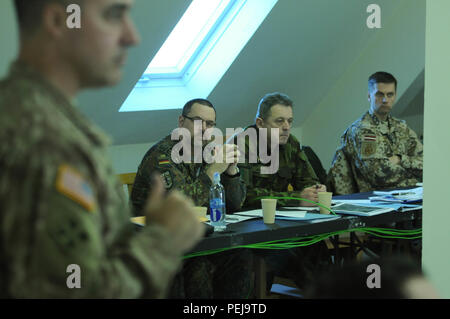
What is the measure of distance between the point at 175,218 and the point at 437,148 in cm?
138

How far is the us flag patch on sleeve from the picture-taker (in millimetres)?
771

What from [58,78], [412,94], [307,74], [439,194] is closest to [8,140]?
[58,78]

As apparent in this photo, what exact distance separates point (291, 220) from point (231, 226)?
32 centimetres

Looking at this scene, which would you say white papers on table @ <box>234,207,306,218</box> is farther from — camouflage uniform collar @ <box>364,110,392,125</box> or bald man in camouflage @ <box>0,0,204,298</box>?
bald man in camouflage @ <box>0,0,204,298</box>

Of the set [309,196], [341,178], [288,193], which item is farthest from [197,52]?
[309,196]

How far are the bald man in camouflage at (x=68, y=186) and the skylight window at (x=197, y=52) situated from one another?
136 inches

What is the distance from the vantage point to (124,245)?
0.89 m

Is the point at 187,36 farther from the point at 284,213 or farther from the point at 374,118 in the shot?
the point at 284,213

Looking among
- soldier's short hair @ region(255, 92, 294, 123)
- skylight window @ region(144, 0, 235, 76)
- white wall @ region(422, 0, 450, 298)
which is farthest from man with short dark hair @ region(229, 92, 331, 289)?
skylight window @ region(144, 0, 235, 76)

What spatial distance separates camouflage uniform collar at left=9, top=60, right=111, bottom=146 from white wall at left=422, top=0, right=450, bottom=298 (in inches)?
58.5

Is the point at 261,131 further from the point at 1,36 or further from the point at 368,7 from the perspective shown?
the point at 368,7

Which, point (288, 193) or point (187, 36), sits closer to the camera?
point (288, 193)

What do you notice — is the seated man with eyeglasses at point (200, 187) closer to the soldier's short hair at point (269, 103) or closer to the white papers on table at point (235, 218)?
the white papers on table at point (235, 218)

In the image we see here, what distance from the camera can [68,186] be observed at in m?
0.78
